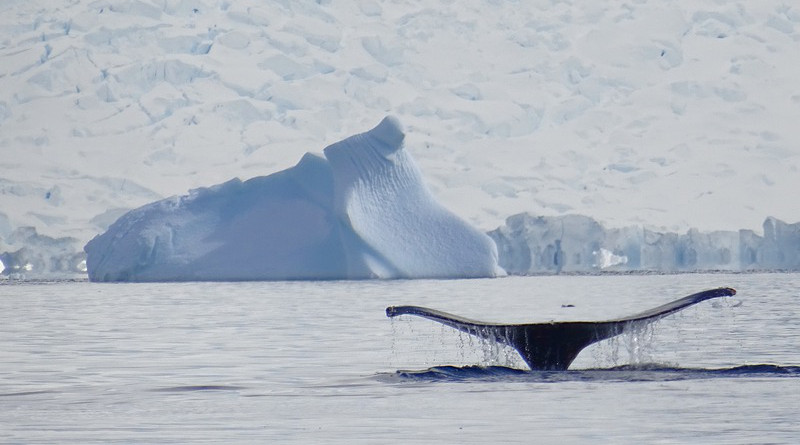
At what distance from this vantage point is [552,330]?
46.4 ft

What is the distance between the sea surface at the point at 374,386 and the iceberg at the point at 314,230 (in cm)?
2105

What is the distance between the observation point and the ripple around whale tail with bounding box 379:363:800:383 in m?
13.8

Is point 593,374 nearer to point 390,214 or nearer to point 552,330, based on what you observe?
point 552,330

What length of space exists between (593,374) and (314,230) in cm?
3747

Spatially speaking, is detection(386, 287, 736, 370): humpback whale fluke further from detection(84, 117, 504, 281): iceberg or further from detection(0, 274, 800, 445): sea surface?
detection(84, 117, 504, 281): iceberg

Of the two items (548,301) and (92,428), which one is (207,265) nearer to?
(548,301)

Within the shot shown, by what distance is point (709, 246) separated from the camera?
64.3 metres

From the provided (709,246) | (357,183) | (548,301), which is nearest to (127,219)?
(357,183)

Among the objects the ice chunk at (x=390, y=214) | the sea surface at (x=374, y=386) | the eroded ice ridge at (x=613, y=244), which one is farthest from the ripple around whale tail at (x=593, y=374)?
the eroded ice ridge at (x=613, y=244)

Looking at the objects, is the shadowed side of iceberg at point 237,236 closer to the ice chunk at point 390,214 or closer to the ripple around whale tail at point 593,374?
the ice chunk at point 390,214

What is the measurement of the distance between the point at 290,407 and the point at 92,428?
6.56 ft

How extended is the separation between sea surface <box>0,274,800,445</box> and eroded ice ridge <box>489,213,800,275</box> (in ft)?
111

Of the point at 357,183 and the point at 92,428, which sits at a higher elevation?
the point at 357,183

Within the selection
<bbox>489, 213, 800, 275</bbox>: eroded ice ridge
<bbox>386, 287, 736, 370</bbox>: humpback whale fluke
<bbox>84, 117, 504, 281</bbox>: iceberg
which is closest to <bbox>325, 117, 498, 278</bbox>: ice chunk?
<bbox>84, 117, 504, 281</bbox>: iceberg
